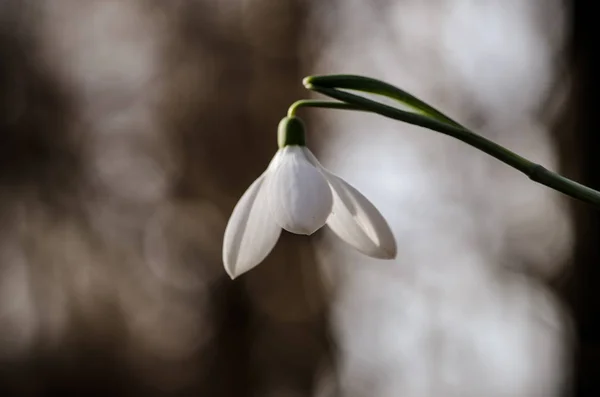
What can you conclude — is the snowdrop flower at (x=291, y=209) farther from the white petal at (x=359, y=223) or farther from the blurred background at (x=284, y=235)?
the blurred background at (x=284, y=235)

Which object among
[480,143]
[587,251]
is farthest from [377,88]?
[587,251]

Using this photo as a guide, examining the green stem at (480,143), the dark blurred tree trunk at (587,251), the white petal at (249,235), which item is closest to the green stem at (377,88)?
the green stem at (480,143)

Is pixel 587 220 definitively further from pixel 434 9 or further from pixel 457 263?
pixel 434 9

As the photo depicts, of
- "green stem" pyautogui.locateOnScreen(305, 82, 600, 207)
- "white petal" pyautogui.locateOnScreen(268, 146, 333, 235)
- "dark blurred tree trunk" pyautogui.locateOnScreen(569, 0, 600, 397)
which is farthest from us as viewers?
"dark blurred tree trunk" pyautogui.locateOnScreen(569, 0, 600, 397)

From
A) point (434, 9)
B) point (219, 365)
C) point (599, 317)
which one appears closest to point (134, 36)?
point (434, 9)

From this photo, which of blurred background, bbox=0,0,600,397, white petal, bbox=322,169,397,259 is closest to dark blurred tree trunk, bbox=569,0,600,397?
blurred background, bbox=0,0,600,397

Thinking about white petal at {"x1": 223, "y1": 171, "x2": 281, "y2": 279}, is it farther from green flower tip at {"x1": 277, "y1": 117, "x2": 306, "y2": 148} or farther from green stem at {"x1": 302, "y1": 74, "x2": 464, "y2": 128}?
green stem at {"x1": 302, "y1": 74, "x2": 464, "y2": 128}
